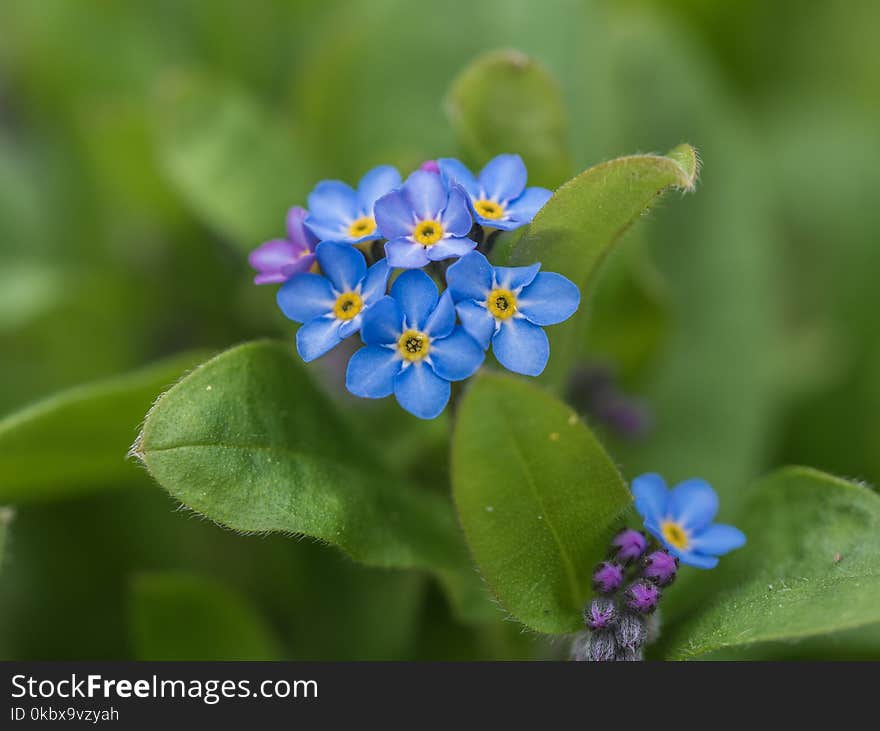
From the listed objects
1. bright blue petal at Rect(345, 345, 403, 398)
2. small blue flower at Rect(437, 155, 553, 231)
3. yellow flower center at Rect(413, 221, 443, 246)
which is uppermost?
small blue flower at Rect(437, 155, 553, 231)

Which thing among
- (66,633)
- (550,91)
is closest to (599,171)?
(550,91)

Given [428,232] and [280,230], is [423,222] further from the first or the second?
[280,230]

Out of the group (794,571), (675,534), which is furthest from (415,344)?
(794,571)

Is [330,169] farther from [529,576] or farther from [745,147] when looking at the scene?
[529,576]

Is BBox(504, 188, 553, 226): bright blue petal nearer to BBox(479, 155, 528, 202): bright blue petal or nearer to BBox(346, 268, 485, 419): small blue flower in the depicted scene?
BBox(479, 155, 528, 202): bright blue petal

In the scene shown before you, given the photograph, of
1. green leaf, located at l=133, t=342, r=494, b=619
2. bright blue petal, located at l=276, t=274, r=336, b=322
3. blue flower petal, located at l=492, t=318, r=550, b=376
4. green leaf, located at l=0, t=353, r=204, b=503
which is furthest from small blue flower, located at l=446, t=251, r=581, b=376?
green leaf, located at l=0, t=353, r=204, b=503

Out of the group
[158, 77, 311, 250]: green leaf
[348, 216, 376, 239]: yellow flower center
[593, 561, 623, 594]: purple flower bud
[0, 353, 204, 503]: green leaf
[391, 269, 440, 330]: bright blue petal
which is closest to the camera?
[391, 269, 440, 330]: bright blue petal
